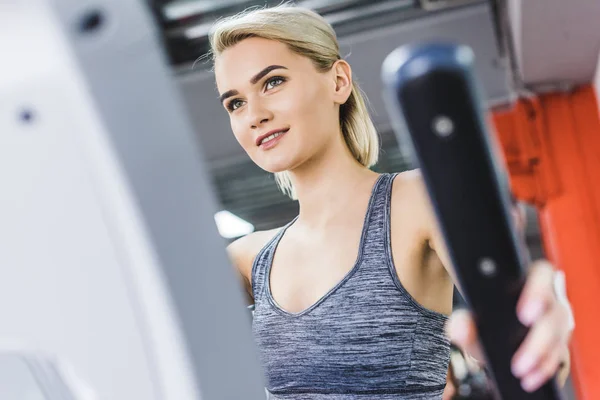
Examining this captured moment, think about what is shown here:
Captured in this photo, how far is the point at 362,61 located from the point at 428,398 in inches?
102

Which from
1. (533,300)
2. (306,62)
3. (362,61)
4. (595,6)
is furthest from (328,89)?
(362,61)

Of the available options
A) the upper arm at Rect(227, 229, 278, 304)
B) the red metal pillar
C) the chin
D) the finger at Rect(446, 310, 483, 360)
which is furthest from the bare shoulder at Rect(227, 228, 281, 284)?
the red metal pillar

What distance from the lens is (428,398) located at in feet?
2.10

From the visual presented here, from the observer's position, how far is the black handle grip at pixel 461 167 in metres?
0.25

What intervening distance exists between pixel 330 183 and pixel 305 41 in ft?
0.50

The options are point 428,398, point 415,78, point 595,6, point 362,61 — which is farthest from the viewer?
point 362,61

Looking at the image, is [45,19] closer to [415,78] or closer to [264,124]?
[415,78]

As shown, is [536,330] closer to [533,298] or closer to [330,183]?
[533,298]

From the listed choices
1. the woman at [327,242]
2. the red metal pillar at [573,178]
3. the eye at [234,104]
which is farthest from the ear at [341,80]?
the red metal pillar at [573,178]

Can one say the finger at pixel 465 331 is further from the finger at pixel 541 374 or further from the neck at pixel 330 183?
the neck at pixel 330 183

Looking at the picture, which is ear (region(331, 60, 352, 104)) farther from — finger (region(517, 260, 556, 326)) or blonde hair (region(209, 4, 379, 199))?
finger (region(517, 260, 556, 326))

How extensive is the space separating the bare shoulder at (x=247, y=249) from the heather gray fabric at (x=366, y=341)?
0.44 feet

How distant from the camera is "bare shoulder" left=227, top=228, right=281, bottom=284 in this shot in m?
0.80

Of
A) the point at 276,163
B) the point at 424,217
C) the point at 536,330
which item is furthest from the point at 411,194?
the point at 536,330
